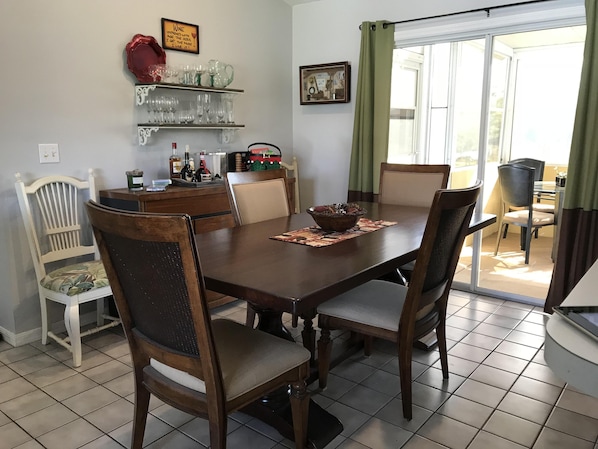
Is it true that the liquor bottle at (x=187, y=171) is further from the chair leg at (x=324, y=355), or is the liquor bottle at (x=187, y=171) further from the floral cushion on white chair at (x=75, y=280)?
the chair leg at (x=324, y=355)

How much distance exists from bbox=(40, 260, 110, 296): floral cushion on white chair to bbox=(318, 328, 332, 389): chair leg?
1229 mm

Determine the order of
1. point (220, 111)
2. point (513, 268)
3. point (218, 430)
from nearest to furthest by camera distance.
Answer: point (218, 430) → point (220, 111) → point (513, 268)

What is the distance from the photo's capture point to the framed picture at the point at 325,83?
412 centimetres

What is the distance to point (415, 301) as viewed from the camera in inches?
74.7

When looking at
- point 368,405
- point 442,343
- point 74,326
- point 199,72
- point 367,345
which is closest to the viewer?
point 368,405

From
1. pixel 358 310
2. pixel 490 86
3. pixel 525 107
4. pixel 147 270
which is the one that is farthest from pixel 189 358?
pixel 525 107

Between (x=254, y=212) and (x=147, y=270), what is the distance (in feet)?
4.46

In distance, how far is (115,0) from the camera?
304 centimetres

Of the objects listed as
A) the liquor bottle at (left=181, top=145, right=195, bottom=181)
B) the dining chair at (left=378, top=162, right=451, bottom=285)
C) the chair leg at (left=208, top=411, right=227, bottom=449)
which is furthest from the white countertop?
the liquor bottle at (left=181, top=145, right=195, bottom=181)

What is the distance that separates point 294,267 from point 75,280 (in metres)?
1.49

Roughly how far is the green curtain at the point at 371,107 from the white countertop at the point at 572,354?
308 centimetres

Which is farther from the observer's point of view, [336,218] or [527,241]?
[527,241]

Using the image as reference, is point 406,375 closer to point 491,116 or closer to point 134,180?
point 134,180

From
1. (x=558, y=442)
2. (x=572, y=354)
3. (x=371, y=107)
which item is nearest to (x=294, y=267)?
(x=572, y=354)
